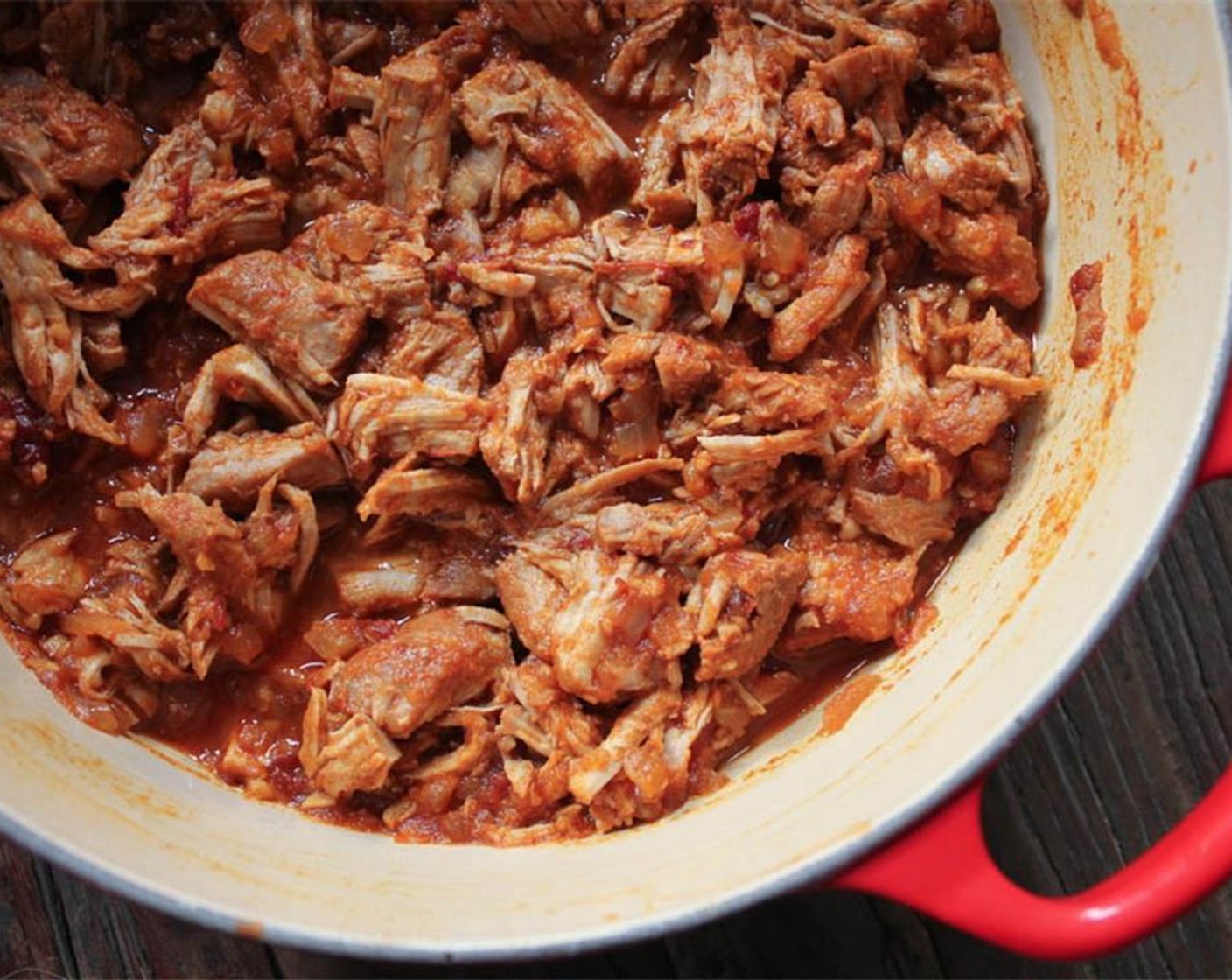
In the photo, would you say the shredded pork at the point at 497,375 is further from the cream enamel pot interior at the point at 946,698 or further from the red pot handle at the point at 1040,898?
the red pot handle at the point at 1040,898

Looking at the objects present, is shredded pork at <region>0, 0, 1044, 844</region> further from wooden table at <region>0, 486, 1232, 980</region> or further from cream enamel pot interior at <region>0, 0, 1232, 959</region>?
wooden table at <region>0, 486, 1232, 980</region>

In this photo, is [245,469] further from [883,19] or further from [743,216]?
[883,19]

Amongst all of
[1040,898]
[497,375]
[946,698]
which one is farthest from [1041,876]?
[497,375]

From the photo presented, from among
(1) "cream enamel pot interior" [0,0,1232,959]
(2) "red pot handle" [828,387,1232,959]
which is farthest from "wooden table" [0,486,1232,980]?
(2) "red pot handle" [828,387,1232,959]

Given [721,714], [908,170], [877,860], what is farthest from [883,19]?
[877,860]

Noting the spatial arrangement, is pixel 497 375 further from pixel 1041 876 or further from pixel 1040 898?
pixel 1041 876

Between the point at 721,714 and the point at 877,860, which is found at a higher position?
the point at 877,860
